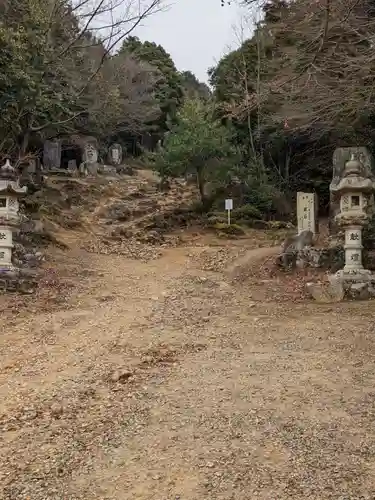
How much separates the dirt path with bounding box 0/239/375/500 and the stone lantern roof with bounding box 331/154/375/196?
6.07ft

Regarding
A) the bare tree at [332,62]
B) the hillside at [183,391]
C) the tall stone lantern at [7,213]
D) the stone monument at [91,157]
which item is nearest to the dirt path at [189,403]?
the hillside at [183,391]

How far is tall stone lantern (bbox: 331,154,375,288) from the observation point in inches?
308

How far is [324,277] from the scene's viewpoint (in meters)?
8.39

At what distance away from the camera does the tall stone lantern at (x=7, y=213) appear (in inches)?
324

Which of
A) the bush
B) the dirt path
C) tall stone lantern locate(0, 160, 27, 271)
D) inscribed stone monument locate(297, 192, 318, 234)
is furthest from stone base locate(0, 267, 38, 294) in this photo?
the bush

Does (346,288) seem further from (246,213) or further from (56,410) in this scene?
(246,213)

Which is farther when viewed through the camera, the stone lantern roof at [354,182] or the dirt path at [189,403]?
the stone lantern roof at [354,182]

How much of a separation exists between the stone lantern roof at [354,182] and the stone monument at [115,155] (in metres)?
17.8

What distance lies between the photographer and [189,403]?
3.98 m

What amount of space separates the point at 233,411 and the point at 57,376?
174 cm

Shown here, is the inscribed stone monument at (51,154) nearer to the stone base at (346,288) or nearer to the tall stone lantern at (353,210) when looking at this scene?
the tall stone lantern at (353,210)

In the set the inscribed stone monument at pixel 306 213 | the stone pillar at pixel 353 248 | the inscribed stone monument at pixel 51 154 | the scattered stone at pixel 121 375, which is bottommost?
the scattered stone at pixel 121 375

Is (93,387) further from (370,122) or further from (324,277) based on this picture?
(370,122)

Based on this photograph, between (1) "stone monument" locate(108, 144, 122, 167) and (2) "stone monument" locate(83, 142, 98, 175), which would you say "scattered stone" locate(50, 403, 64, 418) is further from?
(1) "stone monument" locate(108, 144, 122, 167)
